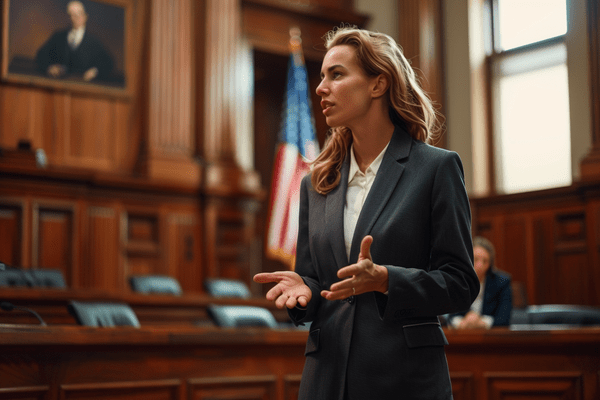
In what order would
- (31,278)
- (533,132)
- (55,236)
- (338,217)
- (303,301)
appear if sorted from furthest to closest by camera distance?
(533,132)
(55,236)
(31,278)
(338,217)
(303,301)

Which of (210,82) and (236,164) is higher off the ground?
(210,82)

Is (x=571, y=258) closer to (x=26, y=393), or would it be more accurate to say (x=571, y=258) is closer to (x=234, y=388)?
(x=234, y=388)

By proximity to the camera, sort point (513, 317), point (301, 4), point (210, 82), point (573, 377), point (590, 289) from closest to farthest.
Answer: point (573, 377) → point (513, 317) → point (590, 289) → point (210, 82) → point (301, 4)

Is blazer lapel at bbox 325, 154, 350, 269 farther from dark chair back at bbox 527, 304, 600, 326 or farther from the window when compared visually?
the window

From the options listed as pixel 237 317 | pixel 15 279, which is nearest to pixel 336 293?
pixel 237 317

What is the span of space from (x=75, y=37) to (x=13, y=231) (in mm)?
2198

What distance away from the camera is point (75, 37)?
7.21 m

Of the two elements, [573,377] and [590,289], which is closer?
[573,377]

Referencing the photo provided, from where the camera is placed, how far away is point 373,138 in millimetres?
1599

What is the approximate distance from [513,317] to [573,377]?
7.87 feet

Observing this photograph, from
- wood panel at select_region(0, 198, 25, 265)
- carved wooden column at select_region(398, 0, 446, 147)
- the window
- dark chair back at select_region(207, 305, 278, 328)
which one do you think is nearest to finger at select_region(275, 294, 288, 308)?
dark chair back at select_region(207, 305, 278, 328)

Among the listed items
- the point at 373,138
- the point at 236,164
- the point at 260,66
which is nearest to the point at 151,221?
the point at 236,164

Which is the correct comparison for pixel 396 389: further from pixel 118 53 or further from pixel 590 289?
pixel 118 53

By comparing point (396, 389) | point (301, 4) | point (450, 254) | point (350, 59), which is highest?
point (301, 4)
